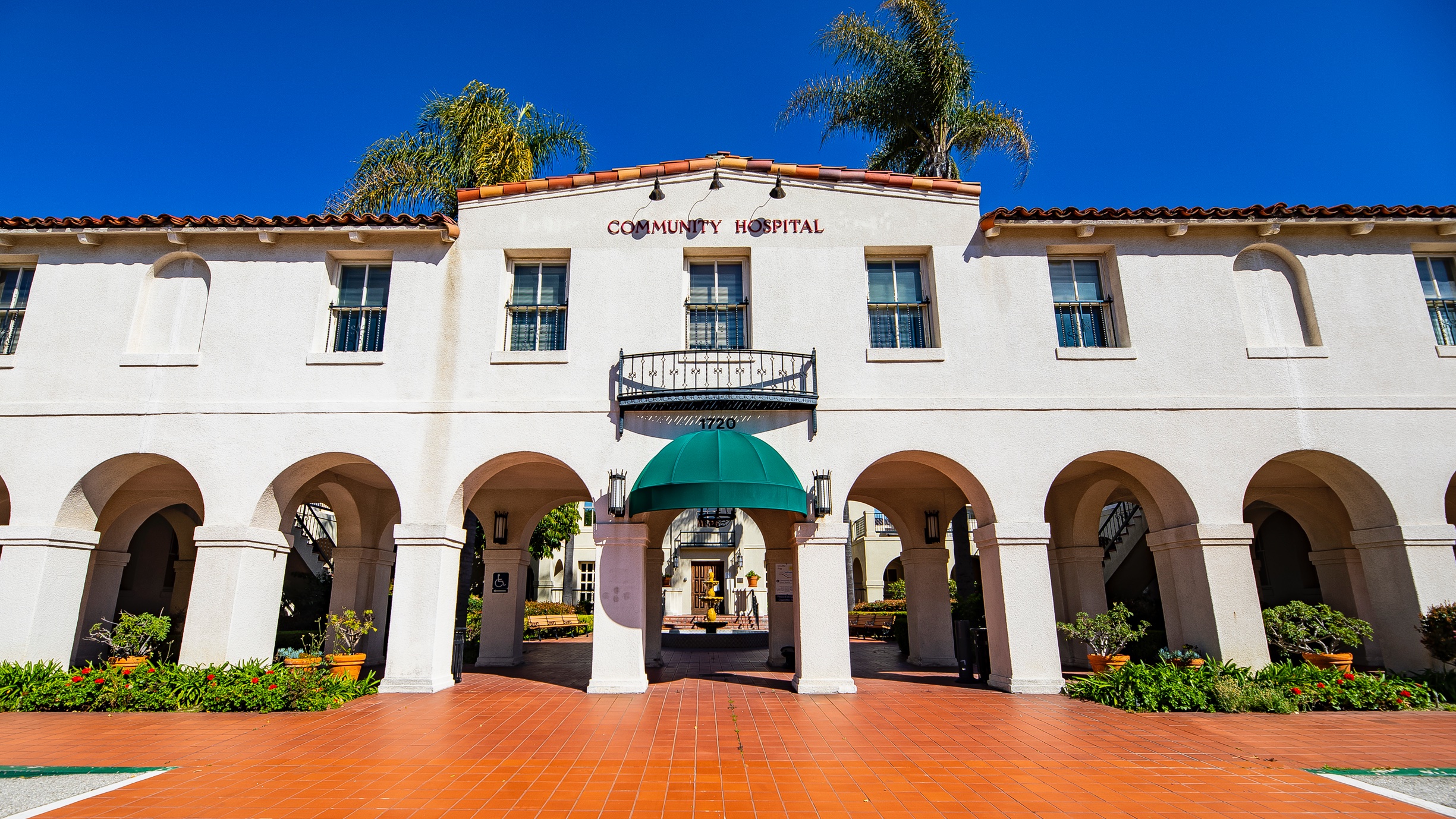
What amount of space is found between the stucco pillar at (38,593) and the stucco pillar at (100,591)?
2.94 m

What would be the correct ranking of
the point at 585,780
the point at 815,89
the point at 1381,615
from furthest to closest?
1. the point at 815,89
2. the point at 1381,615
3. the point at 585,780

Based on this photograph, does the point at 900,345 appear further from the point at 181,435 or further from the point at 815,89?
the point at 181,435

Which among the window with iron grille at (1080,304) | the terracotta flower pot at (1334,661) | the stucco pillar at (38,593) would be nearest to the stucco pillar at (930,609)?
the window with iron grille at (1080,304)

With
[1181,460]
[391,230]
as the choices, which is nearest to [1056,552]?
[1181,460]

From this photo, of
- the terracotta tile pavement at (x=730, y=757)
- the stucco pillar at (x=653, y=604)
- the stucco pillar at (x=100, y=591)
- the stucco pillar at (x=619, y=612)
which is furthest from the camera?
the stucco pillar at (x=653, y=604)

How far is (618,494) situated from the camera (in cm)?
1234

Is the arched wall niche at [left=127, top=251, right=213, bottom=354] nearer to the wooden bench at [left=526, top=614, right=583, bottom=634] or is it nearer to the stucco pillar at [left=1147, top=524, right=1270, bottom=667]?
the wooden bench at [left=526, top=614, right=583, bottom=634]

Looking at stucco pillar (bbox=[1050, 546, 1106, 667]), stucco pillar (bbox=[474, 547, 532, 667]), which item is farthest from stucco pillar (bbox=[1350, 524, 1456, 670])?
stucco pillar (bbox=[474, 547, 532, 667])

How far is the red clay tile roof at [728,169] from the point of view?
1386 cm

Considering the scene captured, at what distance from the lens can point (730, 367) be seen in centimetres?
1308

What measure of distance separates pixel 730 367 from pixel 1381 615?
1196cm

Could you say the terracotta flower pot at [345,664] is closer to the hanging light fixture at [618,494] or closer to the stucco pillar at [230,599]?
the stucco pillar at [230,599]

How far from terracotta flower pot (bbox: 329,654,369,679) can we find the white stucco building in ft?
2.49

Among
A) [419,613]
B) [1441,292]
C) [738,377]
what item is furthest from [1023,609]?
[1441,292]
